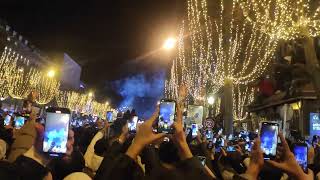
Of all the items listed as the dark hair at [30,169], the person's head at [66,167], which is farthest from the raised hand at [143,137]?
the person's head at [66,167]

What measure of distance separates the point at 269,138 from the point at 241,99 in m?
44.7

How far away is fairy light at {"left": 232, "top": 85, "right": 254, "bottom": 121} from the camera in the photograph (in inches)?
1870

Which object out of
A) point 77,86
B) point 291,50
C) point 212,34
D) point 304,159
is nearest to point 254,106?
point 291,50

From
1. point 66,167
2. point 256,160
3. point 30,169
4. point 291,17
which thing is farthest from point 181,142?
point 291,17

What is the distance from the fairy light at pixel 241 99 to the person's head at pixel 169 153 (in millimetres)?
43690

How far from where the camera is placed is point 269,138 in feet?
17.7

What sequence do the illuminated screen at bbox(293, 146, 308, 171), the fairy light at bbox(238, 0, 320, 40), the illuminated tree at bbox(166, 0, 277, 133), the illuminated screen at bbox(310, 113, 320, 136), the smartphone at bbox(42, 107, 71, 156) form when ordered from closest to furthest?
the smartphone at bbox(42, 107, 71, 156) → the illuminated screen at bbox(293, 146, 308, 171) → the fairy light at bbox(238, 0, 320, 40) → the illuminated screen at bbox(310, 113, 320, 136) → the illuminated tree at bbox(166, 0, 277, 133)

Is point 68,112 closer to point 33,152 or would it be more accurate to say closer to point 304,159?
point 33,152

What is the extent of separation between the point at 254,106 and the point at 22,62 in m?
39.2

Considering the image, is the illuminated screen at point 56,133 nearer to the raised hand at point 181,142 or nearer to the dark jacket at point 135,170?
the dark jacket at point 135,170

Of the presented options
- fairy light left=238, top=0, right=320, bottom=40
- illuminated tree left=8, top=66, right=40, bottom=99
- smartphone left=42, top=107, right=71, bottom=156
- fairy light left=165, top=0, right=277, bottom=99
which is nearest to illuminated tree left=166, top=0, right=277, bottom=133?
fairy light left=165, top=0, right=277, bottom=99

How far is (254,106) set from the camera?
42.8 metres

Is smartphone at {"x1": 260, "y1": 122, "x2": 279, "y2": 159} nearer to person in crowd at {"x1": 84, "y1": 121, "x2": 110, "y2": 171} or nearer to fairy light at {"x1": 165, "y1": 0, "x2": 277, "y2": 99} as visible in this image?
person in crowd at {"x1": 84, "y1": 121, "x2": 110, "y2": 171}

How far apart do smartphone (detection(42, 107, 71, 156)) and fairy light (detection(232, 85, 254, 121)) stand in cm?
4327
